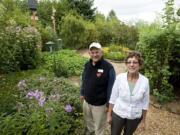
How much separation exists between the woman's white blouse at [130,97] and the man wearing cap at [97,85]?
1.29 feet

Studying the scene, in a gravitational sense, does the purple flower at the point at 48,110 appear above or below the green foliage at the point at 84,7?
below

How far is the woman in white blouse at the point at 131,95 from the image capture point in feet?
12.0

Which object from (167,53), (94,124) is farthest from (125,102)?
(167,53)

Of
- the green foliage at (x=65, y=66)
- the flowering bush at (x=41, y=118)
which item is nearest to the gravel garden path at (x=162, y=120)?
the flowering bush at (x=41, y=118)

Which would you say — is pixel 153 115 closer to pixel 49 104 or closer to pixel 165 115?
pixel 165 115

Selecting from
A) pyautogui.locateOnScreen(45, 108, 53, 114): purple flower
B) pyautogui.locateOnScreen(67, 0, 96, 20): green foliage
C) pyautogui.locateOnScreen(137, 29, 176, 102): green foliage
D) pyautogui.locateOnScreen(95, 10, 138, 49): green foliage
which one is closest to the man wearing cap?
pyautogui.locateOnScreen(45, 108, 53, 114): purple flower

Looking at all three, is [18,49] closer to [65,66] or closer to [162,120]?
[65,66]

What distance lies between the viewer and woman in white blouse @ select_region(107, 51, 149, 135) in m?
3.64

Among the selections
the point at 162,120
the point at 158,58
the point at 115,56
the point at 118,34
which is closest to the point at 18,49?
the point at 158,58

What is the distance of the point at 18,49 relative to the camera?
9.71 meters

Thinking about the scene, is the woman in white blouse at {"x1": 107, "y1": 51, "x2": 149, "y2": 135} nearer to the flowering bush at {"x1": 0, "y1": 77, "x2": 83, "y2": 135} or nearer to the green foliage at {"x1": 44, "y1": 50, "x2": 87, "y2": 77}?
the flowering bush at {"x1": 0, "y1": 77, "x2": 83, "y2": 135}

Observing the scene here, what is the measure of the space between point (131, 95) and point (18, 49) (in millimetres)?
6805

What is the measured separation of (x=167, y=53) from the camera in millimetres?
7781

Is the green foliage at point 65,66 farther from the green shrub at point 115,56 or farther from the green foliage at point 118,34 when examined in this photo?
the green foliage at point 118,34
